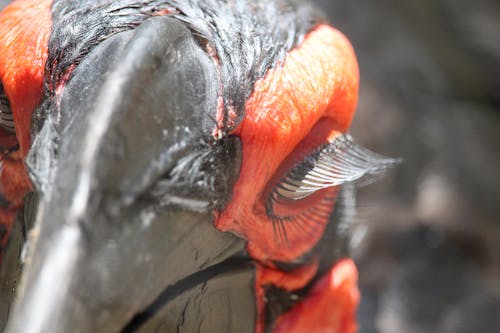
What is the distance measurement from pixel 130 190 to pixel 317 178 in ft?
1.76

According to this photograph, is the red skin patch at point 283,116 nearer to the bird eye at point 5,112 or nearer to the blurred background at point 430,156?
the bird eye at point 5,112

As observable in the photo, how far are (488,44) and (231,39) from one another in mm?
2747

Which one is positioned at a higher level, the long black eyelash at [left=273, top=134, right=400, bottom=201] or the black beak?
the black beak

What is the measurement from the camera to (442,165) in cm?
354

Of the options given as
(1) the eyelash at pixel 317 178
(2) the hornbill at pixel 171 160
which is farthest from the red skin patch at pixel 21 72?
(1) the eyelash at pixel 317 178

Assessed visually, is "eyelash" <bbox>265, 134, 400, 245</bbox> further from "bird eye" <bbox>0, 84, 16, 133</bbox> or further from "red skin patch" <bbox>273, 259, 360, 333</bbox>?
"bird eye" <bbox>0, 84, 16, 133</bbox>

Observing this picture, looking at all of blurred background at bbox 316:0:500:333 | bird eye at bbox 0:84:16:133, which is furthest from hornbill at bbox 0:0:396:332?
blurred background at bbox 316:0:500:333

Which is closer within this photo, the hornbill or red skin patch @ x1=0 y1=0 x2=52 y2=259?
the hornbill

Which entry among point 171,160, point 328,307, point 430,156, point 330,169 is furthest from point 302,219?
point 430,156

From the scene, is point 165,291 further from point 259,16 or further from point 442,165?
point 442,165

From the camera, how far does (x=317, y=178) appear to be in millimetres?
1450

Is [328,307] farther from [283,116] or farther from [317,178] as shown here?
[283,116]

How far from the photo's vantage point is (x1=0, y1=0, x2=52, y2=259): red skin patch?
129 cm

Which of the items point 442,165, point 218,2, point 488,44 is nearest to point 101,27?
point 218,2
